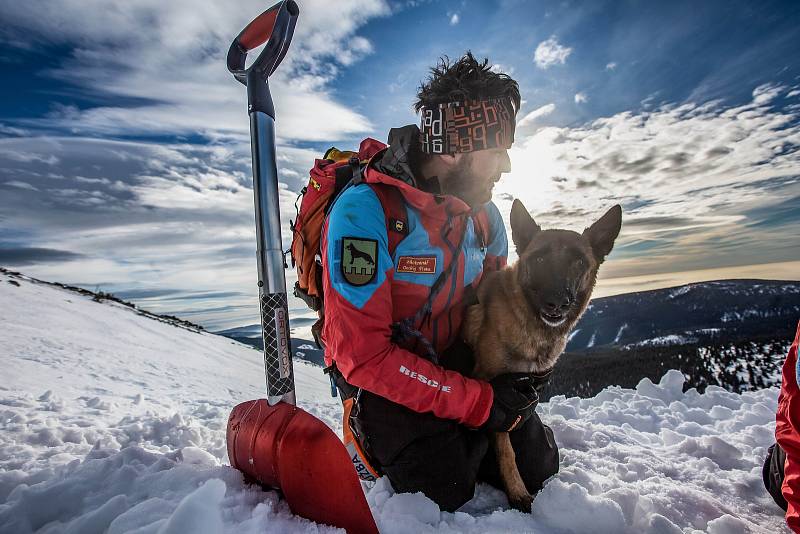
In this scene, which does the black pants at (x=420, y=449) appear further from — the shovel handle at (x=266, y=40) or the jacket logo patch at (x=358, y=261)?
the shovel handle at (x=266, y=40)

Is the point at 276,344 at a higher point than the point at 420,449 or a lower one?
higher

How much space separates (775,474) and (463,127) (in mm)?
3333

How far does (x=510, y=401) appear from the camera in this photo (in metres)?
2.96

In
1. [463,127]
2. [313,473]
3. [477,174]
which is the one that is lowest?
[313,473]

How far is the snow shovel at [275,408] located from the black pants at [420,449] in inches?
25.2

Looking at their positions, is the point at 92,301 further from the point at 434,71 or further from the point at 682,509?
the point at 682,509

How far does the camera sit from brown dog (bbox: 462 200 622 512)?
10.5 feet

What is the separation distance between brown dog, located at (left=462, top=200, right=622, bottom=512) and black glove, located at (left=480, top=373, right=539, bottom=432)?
0.14 meters

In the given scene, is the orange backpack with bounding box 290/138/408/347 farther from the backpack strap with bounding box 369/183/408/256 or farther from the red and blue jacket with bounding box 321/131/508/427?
the red and blue jacket with bounding box 321/131/508/427

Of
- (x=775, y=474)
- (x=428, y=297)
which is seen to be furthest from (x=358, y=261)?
(x=775, y=474)

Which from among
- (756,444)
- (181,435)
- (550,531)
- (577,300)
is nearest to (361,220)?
(577,300)

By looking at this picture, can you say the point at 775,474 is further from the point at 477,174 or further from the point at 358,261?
the point at 358,261

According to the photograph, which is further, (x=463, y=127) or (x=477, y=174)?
(x=477, y=174)

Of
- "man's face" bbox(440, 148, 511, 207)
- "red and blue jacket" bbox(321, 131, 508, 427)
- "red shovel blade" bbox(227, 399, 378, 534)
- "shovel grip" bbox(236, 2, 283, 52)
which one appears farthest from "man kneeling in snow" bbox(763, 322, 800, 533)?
"shovel grip" bbox(236, 2, 283, 52)
